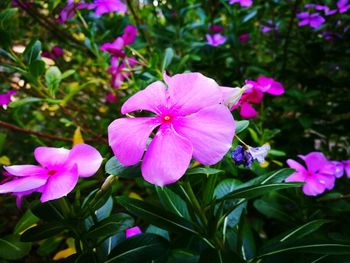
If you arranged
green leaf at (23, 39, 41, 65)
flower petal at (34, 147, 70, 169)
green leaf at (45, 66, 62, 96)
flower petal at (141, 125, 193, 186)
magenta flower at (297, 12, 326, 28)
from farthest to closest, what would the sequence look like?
magenta flower at (297, 12, 326, 28), green leaf at (45, 66, 62, 96), green leaf at (23, 39, 41, 65), flower petal at (34, 147, 70, 169), flower petal at (141, 125, 193, 186)

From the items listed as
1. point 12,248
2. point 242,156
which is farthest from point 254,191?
point 12,248

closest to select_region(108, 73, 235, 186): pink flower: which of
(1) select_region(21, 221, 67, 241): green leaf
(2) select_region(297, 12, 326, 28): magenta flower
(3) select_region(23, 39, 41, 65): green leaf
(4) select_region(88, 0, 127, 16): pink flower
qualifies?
(1) select_region(21, 221, 67, 241): green leaf

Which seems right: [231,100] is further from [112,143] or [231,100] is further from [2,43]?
[2,43]

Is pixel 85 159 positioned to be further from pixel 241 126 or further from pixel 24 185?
pixel 241 126

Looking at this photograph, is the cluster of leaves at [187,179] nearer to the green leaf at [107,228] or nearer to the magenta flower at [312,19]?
the green leaf at [107,228]

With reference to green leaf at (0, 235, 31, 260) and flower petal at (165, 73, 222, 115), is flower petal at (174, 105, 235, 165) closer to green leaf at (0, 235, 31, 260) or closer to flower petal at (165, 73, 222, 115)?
flower petal at (165, 73, 222, 115)

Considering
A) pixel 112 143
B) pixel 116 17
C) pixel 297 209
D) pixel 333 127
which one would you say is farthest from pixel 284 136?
pixel 112 143
